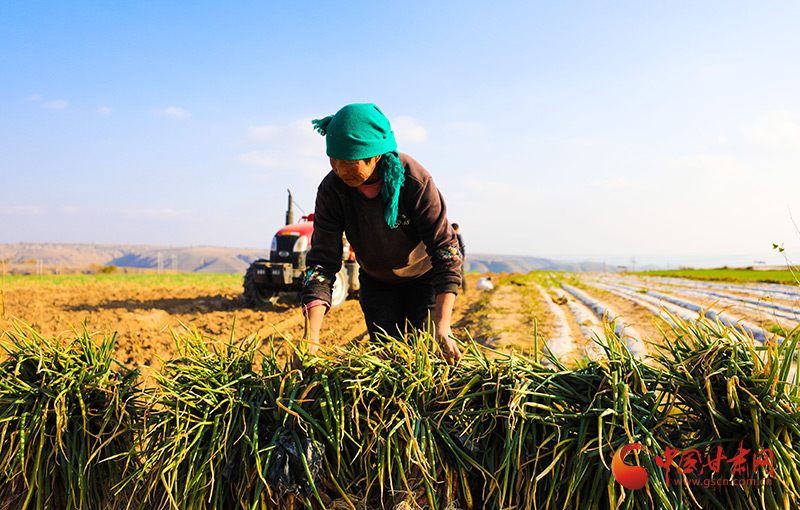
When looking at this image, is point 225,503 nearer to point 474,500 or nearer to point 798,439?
point 474,500

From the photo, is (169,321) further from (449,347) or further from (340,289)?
(449,347)

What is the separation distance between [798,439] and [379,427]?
1194mm

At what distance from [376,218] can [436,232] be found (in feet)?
1.00

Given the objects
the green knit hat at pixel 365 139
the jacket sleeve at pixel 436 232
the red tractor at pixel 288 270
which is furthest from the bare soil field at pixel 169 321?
the green knit hat at pixel 365 139

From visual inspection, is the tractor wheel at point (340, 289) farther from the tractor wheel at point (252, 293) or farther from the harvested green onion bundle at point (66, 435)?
the harvested green onion bundle at point (66, 435)

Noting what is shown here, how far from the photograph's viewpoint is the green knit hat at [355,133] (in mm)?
1914

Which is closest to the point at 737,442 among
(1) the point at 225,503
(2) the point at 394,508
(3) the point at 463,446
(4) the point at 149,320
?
(3) the point at 463,446

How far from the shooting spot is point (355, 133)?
1.91 m

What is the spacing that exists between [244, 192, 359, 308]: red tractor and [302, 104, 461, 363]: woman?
250 inches

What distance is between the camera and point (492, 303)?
400 inches

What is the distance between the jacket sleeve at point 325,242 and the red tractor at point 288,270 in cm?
635

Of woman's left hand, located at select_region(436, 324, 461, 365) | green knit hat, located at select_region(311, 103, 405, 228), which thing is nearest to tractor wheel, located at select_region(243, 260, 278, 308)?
green knit hat, located at select_region(311, 103, 405, 228)

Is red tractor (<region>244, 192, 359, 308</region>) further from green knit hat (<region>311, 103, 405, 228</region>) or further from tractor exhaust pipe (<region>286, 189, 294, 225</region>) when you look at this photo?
green knit hat (<region>311, 103, 405, 228</region>)

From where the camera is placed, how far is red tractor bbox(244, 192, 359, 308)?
8998 mm
